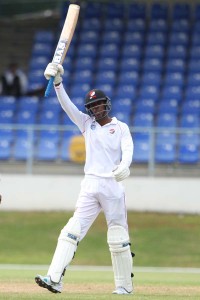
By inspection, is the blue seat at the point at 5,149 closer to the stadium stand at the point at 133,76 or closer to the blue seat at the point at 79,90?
the stadium stand at the point at 133,76

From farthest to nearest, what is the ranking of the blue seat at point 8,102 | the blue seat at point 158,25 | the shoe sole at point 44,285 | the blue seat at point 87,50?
the blue seat at point 158,25
the blue seat at point 87,50
the blue seat at point 8,102
the shoe sole at point 44,285

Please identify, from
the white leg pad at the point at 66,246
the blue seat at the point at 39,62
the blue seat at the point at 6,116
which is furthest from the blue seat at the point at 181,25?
the white leg pad at the point at 66,246

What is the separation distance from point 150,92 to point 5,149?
4159 millimetres

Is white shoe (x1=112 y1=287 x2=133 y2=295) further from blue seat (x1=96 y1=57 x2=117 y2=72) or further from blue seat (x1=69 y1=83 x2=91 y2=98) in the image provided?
blue seat (x1=96 y1=57 x2=117 y2=72)

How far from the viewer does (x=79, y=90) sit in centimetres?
2433

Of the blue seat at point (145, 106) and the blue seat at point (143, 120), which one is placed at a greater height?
the blue seat at point (145, 106)

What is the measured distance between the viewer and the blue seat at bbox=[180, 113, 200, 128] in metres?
22.4

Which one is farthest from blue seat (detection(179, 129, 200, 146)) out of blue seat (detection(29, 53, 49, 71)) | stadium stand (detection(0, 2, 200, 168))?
blue seat (detection(29, 53, 49, 71))

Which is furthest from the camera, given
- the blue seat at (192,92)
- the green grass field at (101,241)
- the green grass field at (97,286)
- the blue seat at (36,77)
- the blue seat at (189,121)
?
the blue seat at (36,77)

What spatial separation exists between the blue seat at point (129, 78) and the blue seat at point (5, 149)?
4293 millimetres

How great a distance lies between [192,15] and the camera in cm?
2648

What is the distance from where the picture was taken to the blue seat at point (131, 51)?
83.7ft

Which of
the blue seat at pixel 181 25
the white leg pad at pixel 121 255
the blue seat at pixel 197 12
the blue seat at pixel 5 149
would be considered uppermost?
the blue seat at pixel 197 12

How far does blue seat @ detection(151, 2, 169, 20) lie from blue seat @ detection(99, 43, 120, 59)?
4.66 feet
